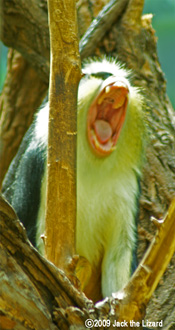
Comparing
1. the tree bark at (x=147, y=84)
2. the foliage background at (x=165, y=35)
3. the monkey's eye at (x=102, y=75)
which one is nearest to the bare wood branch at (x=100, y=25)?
the tree bark at (x=147, y=84)

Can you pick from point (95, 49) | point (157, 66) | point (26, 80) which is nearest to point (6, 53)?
point (26, 80)

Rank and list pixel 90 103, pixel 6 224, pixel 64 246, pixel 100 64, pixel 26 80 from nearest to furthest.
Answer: pixel 6 224
pixel 64 246
pixel 90 103
pixel 100 64
pixel 26 80

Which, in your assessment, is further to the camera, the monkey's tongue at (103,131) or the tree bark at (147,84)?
the tree bark at (147,84)

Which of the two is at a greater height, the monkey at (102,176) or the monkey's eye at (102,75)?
the monkey's eye at (102,75)

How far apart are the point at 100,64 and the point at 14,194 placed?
0.96 m

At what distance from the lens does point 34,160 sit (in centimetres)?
300

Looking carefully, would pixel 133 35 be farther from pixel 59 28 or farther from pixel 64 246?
pixel 64 246

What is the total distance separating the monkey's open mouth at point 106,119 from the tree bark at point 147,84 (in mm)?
501

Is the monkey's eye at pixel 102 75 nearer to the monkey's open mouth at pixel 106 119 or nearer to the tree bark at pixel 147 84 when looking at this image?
the monkey's open mouth at pixel 106 119

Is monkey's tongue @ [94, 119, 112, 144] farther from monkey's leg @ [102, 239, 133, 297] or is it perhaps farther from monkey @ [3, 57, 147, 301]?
monkey's leg @ [102, 239, 133, 297]

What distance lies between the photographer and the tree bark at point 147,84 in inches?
137

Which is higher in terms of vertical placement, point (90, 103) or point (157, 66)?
point (157, 66)

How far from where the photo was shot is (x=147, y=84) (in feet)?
12.5

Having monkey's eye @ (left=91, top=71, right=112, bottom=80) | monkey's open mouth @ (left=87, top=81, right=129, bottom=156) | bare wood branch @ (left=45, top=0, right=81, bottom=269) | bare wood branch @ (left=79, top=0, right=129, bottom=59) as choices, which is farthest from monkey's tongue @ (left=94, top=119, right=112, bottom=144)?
bare wood branch @ (left=45, top=0, right=81, bottom=269)
